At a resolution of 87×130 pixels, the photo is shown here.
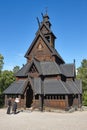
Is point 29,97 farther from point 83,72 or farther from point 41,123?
point 83,72

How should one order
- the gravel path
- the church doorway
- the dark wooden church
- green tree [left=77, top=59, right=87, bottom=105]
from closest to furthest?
1. the gravel path
2. the dark wooden church
3. the church doorway
4. green tree [left=77, top=59, right=87, bottom=105]

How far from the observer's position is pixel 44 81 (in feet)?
97.8

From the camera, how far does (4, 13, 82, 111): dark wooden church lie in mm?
27095

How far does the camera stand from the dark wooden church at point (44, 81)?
27.1 meters

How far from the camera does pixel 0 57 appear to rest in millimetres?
38781

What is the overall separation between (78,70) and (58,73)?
38274 mm

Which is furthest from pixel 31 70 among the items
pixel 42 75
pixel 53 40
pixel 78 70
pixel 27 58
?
pixel 78 70

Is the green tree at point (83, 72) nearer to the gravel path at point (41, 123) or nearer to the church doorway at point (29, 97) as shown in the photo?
the church doorway at point (29, 97)

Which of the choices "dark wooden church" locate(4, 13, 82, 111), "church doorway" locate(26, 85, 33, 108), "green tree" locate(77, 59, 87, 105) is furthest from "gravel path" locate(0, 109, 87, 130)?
"green tree" locate(77, 59, 87, 105)

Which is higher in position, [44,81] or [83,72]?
[83,72]

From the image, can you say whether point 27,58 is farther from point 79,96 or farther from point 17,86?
point 79,96

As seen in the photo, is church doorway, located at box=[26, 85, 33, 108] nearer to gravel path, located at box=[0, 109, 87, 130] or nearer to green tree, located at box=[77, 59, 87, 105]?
gravel path, located at box=[0, 109, 87, 130]

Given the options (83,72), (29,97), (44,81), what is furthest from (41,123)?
(83,72)

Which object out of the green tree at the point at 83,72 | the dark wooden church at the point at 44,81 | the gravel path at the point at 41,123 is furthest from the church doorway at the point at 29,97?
the green tree at the point at 83,72
